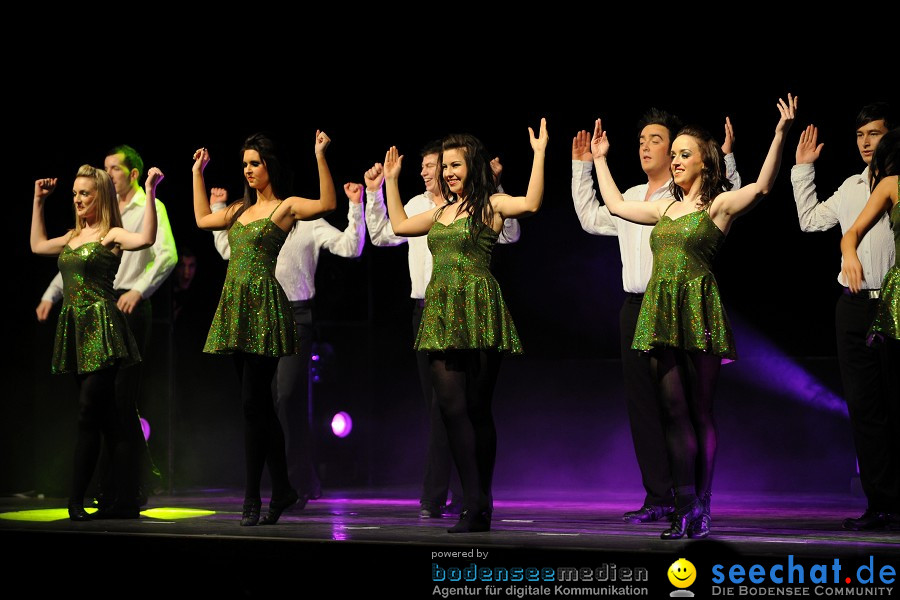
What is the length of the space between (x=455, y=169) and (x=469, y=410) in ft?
2.82

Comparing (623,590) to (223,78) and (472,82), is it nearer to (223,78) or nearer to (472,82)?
(472,82)

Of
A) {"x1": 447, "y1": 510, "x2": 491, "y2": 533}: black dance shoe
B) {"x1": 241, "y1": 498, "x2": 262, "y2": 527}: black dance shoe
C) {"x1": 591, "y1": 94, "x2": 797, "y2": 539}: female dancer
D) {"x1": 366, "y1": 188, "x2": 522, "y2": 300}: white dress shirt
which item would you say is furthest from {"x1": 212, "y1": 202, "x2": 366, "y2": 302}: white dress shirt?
{"x1": 591, "y1": 94, "x2": 797, "y2": 539}: female dancer

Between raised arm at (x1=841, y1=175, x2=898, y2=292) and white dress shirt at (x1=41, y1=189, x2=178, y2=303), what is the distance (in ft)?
9.75

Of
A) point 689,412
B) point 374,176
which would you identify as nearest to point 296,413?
point 374,176

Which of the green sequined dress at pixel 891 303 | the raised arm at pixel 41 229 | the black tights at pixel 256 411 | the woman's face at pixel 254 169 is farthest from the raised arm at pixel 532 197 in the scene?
the raised arm at pixel 41 229

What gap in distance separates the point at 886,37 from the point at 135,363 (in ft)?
12.4

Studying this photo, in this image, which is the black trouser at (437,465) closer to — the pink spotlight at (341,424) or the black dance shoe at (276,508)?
the black dance shoe at (276,508)

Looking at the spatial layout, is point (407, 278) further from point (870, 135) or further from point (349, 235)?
point (870, 135)

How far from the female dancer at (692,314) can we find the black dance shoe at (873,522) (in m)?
0.70

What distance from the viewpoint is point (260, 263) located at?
4168 mm

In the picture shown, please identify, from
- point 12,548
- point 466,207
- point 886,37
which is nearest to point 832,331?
point 886,37

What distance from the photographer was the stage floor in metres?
3.10

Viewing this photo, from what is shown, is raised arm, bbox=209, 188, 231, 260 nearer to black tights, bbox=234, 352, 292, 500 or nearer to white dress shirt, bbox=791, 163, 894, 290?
black tights, bbox=234, 352, 292, 500

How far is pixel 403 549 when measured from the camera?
3.43 meters
